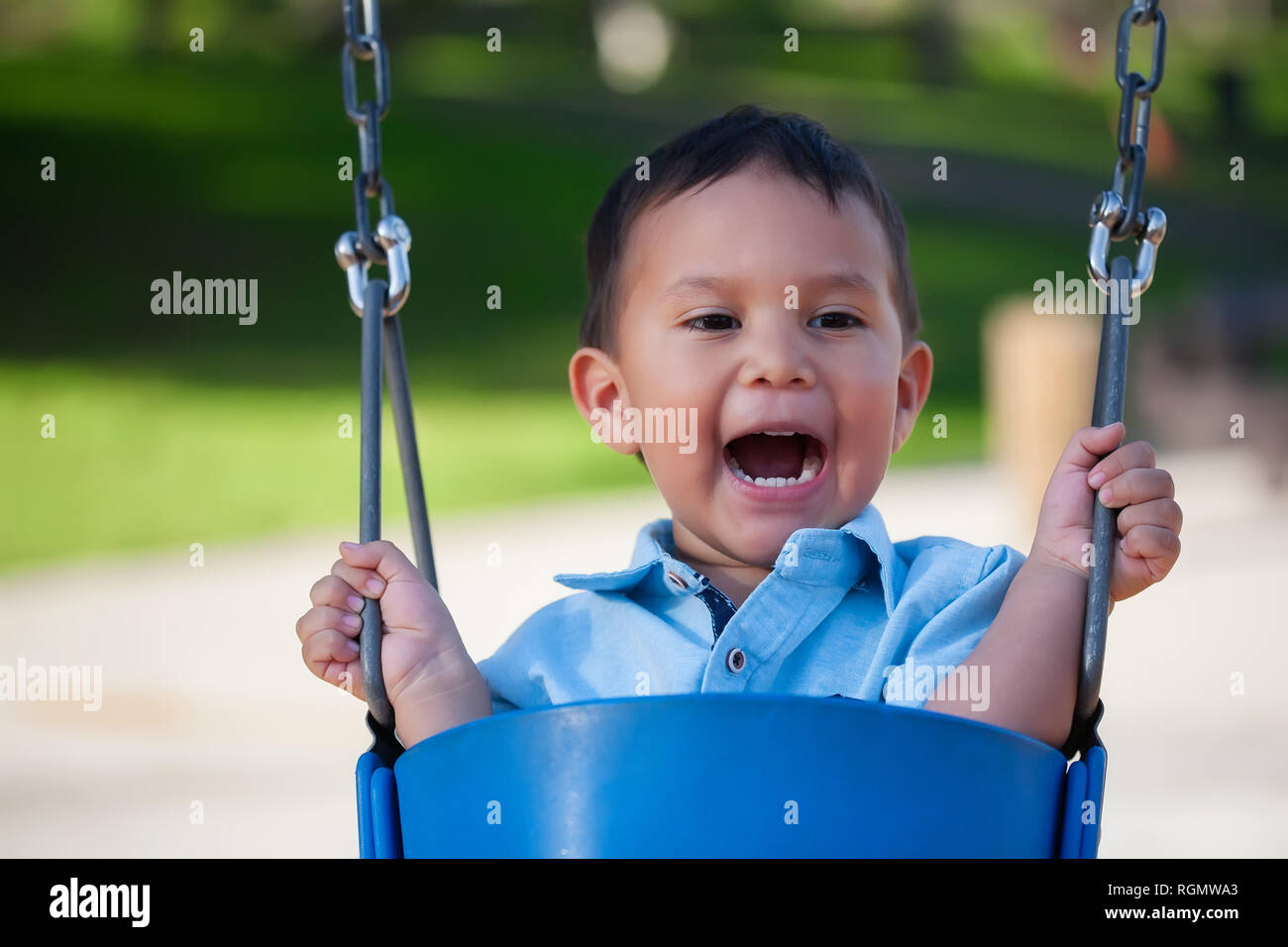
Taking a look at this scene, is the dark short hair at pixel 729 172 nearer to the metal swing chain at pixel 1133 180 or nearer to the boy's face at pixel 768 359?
the boy's face at pixel 768 359

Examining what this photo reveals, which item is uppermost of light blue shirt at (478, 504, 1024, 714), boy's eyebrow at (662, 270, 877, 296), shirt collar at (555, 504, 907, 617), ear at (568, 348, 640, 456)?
boy's eyebrow at (662, 270, 877, 296)

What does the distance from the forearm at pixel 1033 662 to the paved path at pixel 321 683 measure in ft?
6.45

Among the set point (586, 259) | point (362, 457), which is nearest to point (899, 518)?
point (586, 259)

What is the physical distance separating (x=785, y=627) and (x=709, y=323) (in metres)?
0.31

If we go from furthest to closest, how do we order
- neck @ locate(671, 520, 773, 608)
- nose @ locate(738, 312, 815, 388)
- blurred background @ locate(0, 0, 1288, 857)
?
1. blurred background @ locate(0, 0, 1288, 857)
2. neck @ locate(671, 520, 773, 608)
3. nose @ locate(738, 312, 815, 388)

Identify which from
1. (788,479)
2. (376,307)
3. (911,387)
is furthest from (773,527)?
(376,307)

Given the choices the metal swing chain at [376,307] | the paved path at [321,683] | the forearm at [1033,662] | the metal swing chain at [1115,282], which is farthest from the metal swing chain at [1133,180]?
the paved path at [321,683]

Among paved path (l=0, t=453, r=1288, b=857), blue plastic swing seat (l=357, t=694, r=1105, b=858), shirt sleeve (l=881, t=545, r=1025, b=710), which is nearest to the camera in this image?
blue plastic swing seat (l=357, t=694, r=1105, b=858)

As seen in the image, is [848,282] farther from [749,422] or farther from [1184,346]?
[1184,346]

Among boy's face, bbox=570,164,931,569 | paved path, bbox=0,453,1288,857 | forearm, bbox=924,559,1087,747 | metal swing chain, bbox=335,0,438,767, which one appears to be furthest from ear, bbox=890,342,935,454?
paved path, bbox=0,453,1288,857

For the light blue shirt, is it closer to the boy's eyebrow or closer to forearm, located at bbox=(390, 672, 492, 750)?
forearm, located at bbox=(390, 672, 492, 750)

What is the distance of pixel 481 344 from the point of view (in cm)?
898

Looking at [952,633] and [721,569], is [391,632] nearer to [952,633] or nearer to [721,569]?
[721,569]

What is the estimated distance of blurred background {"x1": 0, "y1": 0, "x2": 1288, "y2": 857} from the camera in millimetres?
4098
